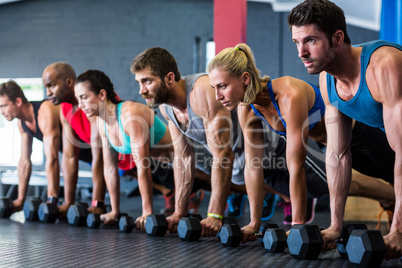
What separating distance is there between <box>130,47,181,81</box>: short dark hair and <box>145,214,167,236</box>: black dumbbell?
67cm

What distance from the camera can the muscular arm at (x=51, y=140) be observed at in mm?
3127

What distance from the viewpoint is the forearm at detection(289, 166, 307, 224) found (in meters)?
1.67

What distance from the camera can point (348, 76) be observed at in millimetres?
1487

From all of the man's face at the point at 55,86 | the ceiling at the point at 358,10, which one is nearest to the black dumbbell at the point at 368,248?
the man's face at the point at 55,86

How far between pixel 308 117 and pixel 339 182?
1.13 feet

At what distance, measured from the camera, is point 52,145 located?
3121 millimetres

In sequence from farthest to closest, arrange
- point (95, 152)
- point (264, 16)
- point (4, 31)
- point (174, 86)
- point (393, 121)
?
point (4, 31) < point (264, 16) < point (95, 152) < point (174, 86) < point (393, 121)

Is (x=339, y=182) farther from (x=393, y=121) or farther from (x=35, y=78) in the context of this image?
(x=35, y=78)

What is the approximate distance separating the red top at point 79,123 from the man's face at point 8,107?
374 mm

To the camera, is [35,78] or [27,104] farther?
[35,78]

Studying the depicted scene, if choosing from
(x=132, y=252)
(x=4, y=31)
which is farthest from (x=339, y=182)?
(x=4, y=31)

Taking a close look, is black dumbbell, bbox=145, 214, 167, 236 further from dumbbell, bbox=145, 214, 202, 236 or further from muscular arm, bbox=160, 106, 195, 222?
muscular arm, bbox=160, 106, 195, 222

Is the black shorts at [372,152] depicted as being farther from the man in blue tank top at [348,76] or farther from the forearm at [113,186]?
the forearm at [113,186]

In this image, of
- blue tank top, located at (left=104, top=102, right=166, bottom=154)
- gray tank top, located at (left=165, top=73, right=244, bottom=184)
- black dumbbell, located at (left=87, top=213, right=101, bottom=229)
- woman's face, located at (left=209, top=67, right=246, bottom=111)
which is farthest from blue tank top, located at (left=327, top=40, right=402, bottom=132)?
black dumbbell, located at (left=87, top=213, right=101, bottom=229)
